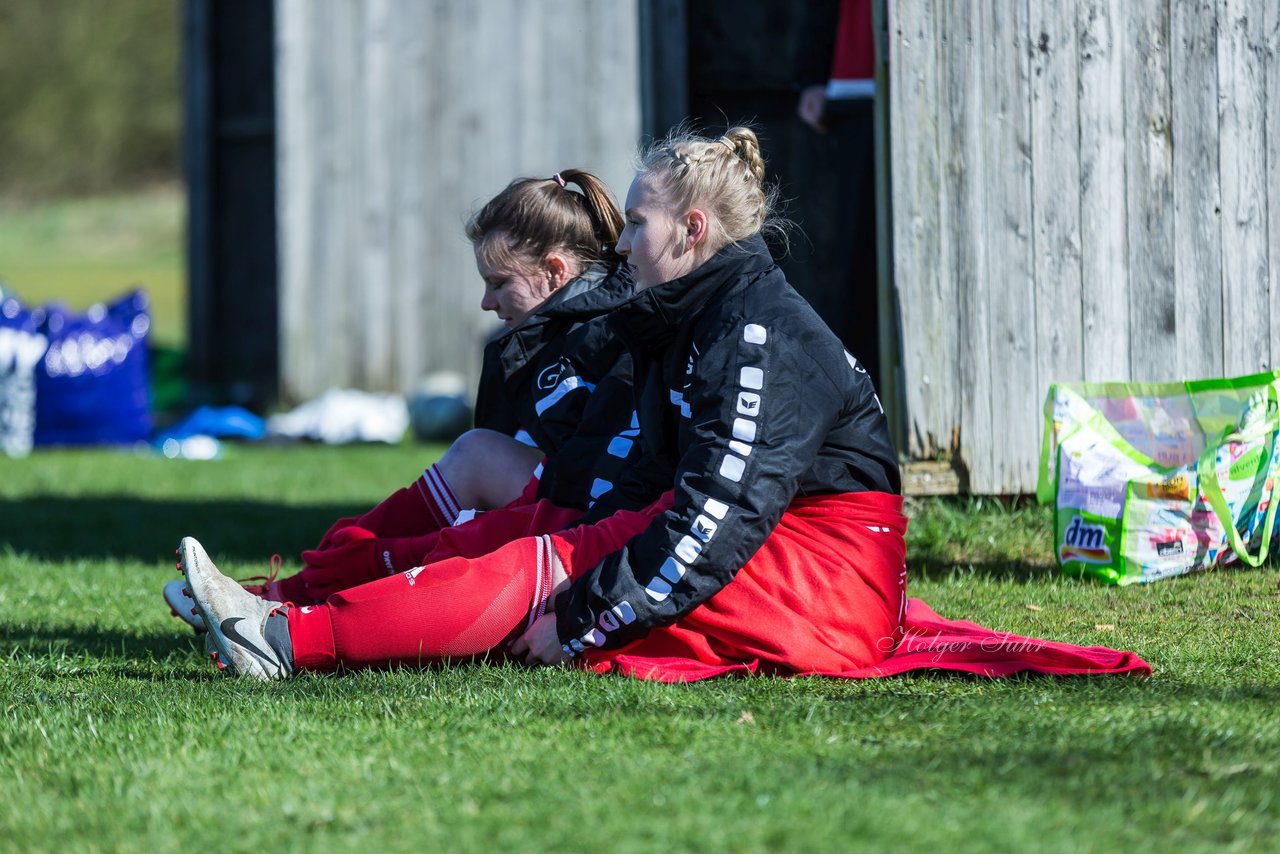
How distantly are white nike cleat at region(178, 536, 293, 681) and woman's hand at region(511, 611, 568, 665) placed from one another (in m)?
0.53

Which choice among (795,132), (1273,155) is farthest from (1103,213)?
(795,132)

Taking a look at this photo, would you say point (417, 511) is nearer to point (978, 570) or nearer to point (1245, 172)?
point (978, 570)

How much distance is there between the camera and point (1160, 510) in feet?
15.2

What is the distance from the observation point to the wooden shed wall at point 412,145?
11.3 m

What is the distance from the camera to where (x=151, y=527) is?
22.7ft

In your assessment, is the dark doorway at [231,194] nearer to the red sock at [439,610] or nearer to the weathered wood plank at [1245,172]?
the weathered wood plank at [1245,172]

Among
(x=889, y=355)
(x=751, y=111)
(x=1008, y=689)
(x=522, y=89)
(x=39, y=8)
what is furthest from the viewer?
(x=39, y=8)

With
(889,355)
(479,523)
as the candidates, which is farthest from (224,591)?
(889,355)

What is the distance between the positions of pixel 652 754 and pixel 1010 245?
312cm

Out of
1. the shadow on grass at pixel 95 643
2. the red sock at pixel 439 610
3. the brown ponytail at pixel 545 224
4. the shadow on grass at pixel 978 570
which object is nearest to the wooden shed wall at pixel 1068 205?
the shadow on grass at pixel 978 570

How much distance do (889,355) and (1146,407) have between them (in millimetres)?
908

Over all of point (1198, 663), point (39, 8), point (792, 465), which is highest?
point (39, 8)

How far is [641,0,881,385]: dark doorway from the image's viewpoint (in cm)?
669

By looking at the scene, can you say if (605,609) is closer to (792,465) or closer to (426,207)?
(792,465)
